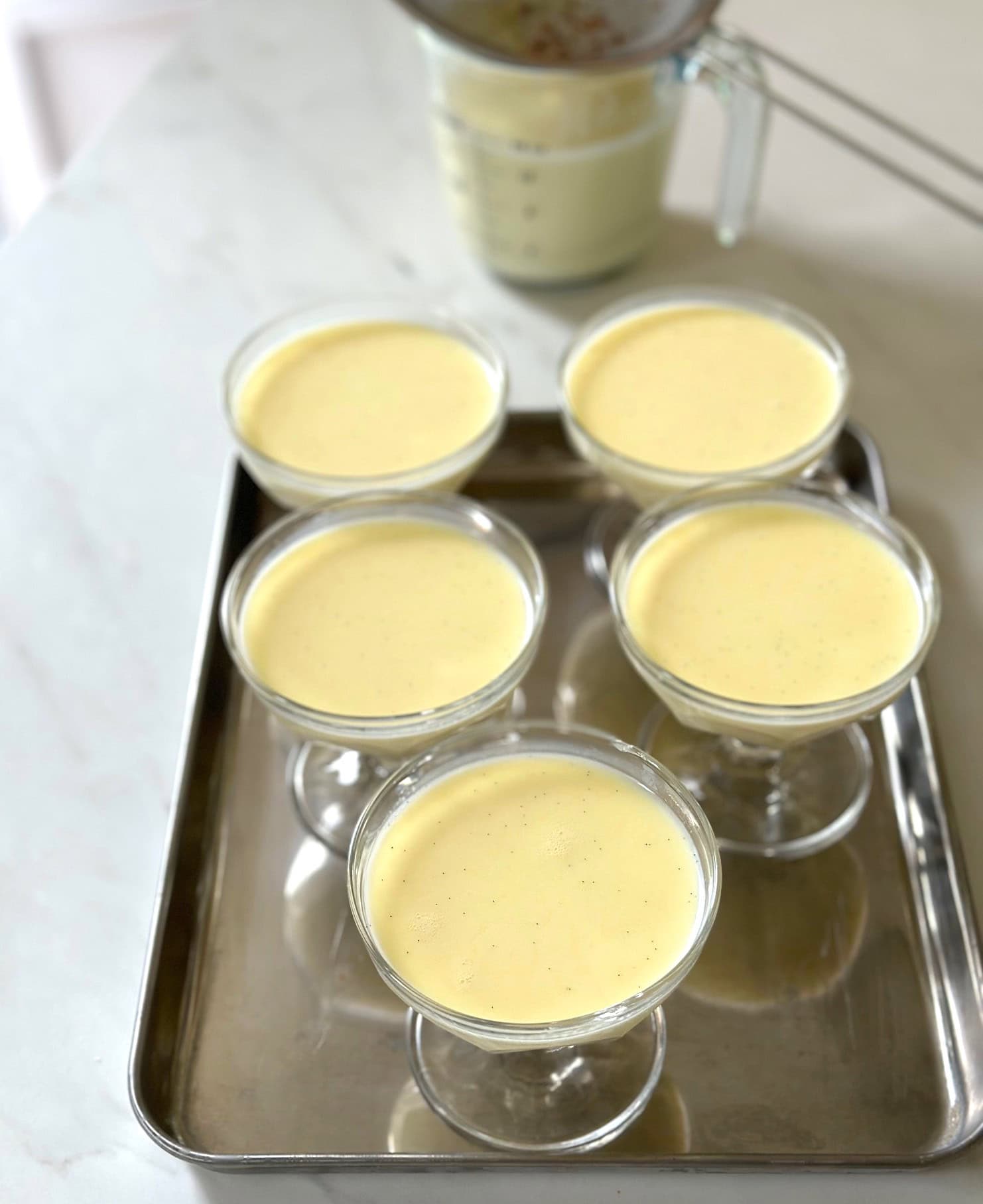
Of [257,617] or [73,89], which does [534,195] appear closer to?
[257,617]

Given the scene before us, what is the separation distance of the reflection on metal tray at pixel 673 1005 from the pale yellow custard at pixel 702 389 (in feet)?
0.77

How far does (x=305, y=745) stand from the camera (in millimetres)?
1058

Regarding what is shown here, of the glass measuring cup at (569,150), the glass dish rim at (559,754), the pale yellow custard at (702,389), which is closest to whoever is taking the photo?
the glass dish rim at (559,754)

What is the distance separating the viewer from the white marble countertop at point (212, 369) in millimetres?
855

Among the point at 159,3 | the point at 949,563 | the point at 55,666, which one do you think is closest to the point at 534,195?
the point at 949,563

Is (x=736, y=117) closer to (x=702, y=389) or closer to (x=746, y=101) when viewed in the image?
(x=746, y=101)

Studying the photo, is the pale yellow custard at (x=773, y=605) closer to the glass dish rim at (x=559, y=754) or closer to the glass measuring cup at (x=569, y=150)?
the glass dish rim at (x=559, y=754)

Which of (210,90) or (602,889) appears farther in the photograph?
(210,90)

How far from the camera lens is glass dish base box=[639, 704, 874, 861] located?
97 cm

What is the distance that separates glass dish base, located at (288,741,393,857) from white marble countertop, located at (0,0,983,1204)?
102 mm

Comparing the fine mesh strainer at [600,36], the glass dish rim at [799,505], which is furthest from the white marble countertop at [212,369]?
the fine mesh strainer at [600,36]

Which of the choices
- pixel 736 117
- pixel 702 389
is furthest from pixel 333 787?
pixel 736 117

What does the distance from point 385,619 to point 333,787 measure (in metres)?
0.15

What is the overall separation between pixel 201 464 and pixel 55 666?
267mm
